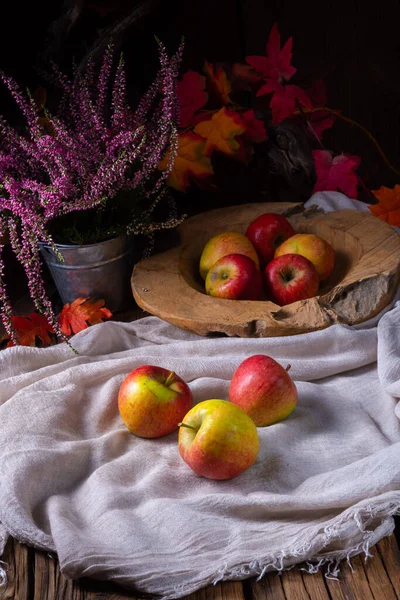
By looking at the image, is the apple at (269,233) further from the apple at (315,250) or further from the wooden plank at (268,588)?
the wooden plank at (268,588)

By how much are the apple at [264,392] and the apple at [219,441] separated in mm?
120

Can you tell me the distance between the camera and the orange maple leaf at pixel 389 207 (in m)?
2.47

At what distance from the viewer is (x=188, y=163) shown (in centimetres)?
255

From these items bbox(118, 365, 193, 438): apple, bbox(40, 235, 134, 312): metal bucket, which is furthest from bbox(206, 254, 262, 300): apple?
bbox(118, 365, 193, 438): apple

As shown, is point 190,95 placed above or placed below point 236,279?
above

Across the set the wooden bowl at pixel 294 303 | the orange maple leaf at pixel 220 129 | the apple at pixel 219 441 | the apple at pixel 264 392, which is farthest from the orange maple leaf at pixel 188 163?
the apple at pixel 219 441

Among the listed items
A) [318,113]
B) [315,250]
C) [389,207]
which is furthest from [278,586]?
[318,113]

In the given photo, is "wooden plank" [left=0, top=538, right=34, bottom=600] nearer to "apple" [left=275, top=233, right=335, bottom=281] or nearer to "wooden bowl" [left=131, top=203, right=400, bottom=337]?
"wooden bowl" [left=131, top=203, right=400, bottom=337]

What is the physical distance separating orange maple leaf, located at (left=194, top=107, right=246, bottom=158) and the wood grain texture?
159cm

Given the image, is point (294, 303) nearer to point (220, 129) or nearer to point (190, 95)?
point (220, 129)

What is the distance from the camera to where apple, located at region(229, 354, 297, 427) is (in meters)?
1.67

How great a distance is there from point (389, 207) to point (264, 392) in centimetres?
112

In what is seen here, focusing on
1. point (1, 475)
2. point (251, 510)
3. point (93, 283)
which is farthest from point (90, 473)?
point (93, 283)

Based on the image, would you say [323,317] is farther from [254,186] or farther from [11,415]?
[254,186]
